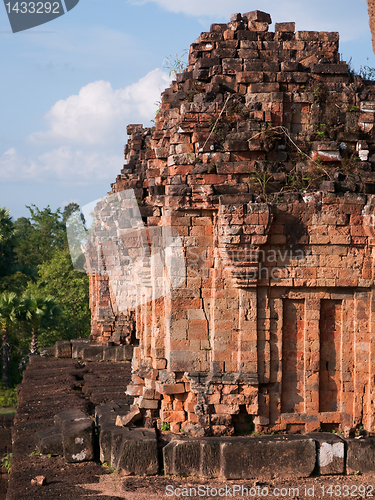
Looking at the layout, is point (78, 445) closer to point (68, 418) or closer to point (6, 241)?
point (68, 418)

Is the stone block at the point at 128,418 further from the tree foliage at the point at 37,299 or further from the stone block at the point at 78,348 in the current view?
the tree foliage at the point at 37,299

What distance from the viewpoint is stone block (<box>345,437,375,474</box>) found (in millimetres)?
7789

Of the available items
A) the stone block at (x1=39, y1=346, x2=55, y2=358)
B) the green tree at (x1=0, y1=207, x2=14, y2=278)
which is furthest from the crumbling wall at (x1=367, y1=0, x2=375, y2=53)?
the green tree at (x1=0, y1=207, x2=14, y2=278)

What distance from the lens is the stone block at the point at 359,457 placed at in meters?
7.79

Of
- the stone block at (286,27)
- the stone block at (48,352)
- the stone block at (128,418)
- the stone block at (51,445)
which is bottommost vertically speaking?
the stone block at (51,445)

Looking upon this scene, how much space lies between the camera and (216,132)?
8.63 m

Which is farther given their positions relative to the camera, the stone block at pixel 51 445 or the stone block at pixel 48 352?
the stone block at pixel 48 352

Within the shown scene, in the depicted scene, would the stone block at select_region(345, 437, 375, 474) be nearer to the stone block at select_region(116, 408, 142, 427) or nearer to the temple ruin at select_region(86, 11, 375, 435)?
the temple ruin at select_region(86, 11, 375, 435)

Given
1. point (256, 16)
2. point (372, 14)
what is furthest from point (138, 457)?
point (372, 14)

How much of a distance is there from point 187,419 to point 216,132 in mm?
4198

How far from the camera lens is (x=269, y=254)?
8289mm

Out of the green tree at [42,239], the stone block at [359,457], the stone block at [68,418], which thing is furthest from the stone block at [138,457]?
the green tree at [42,239]

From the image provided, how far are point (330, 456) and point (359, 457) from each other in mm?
405

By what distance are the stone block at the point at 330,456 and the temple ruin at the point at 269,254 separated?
55 cm
